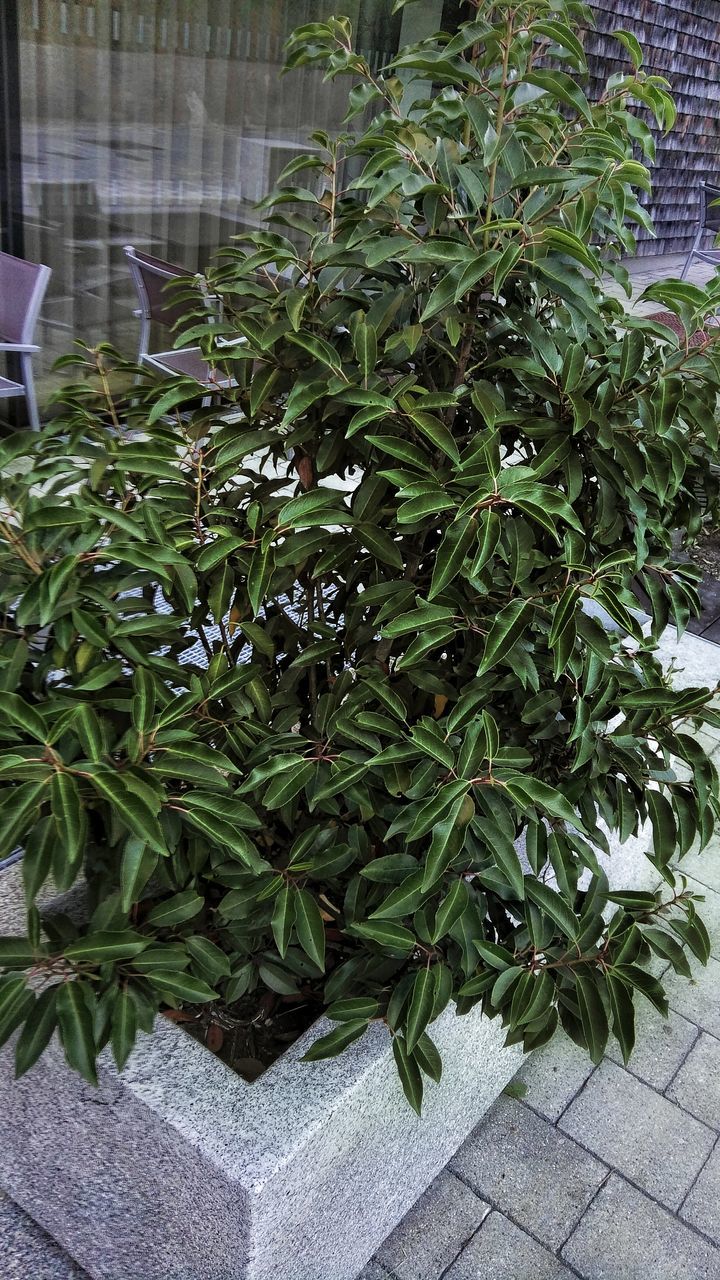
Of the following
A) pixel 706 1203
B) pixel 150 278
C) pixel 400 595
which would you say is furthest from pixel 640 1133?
pixel 150 278

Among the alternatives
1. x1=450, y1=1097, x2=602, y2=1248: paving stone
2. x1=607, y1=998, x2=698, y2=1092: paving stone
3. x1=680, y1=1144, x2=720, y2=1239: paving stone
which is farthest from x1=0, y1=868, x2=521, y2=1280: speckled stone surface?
x1=607, y1=998, x2=698, y2=1092: paving stone

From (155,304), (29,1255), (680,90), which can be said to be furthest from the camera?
(680,90)

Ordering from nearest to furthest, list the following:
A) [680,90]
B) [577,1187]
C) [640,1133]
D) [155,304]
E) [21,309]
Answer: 1. [577,1187]
2. [640,1133]
3. [21,309]
4. [155,304]
5. [680,90]

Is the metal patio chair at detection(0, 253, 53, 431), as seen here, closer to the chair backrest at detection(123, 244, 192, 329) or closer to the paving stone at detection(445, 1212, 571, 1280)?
the chair backrest at detection(123, 244, 192, 329)

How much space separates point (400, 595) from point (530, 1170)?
1.40 m

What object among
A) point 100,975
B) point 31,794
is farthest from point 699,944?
point 31,794

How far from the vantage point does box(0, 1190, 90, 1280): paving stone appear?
1.87 meters

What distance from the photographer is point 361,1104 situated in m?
1.66

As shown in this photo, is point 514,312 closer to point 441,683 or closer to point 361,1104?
point 441,683

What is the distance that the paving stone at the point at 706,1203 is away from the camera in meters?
2.15

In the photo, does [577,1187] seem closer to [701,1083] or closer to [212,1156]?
[701,1083]

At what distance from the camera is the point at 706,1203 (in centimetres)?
220

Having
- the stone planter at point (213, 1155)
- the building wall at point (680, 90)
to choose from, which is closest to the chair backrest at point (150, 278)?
the stone planter at point (213, 1155)

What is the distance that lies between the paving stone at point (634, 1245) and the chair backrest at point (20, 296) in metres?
3.59
